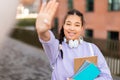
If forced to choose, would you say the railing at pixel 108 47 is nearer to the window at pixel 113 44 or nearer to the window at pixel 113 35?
the window at pixel 113 44

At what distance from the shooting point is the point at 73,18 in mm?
3115

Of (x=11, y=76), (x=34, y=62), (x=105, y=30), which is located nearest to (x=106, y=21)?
→ (x=105, y=30)

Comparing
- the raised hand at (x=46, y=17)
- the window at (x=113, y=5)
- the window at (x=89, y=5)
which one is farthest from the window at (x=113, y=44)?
the raised hand at (x=46, y=17)

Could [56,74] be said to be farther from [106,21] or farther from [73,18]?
[106,21]

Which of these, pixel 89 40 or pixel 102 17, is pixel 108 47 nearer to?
pixel 89 40

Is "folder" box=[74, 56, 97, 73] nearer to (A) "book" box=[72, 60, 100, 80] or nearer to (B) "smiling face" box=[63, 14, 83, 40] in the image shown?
(A) "book" box=[72, 60, 100, 80]

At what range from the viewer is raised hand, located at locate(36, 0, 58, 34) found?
104 inches

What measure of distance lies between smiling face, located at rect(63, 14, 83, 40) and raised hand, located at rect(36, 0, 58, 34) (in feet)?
1.33

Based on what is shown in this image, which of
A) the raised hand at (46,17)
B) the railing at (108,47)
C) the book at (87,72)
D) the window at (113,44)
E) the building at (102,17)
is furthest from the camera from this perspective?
the building at (102,17)

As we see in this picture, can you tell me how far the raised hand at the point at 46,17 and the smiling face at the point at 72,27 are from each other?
0.41m

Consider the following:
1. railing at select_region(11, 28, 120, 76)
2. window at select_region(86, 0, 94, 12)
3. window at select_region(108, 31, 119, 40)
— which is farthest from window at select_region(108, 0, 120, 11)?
railing at select_region(11, 28, 120, 76)

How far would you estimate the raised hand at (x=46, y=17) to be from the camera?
8.68ft

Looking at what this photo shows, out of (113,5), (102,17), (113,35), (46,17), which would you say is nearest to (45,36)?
(46,17)

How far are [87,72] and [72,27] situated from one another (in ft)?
1.41
